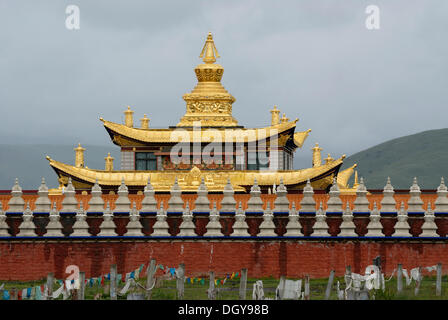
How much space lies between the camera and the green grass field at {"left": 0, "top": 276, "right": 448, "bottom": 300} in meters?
50.7

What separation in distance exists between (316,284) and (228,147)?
16.0 metres

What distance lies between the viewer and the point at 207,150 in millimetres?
68125

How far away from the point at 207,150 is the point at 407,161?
332 feet

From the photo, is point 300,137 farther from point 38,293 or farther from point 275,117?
A: point 38,293

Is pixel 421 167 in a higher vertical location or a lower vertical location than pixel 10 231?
higher

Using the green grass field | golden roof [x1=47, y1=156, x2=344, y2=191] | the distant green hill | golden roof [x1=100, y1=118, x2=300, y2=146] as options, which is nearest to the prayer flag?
the green grass field

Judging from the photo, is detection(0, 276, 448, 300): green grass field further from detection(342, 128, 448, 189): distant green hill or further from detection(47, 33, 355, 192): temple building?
detection(342, 128, 448, 189): distant green hill

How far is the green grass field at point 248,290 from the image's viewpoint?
1997 inches
